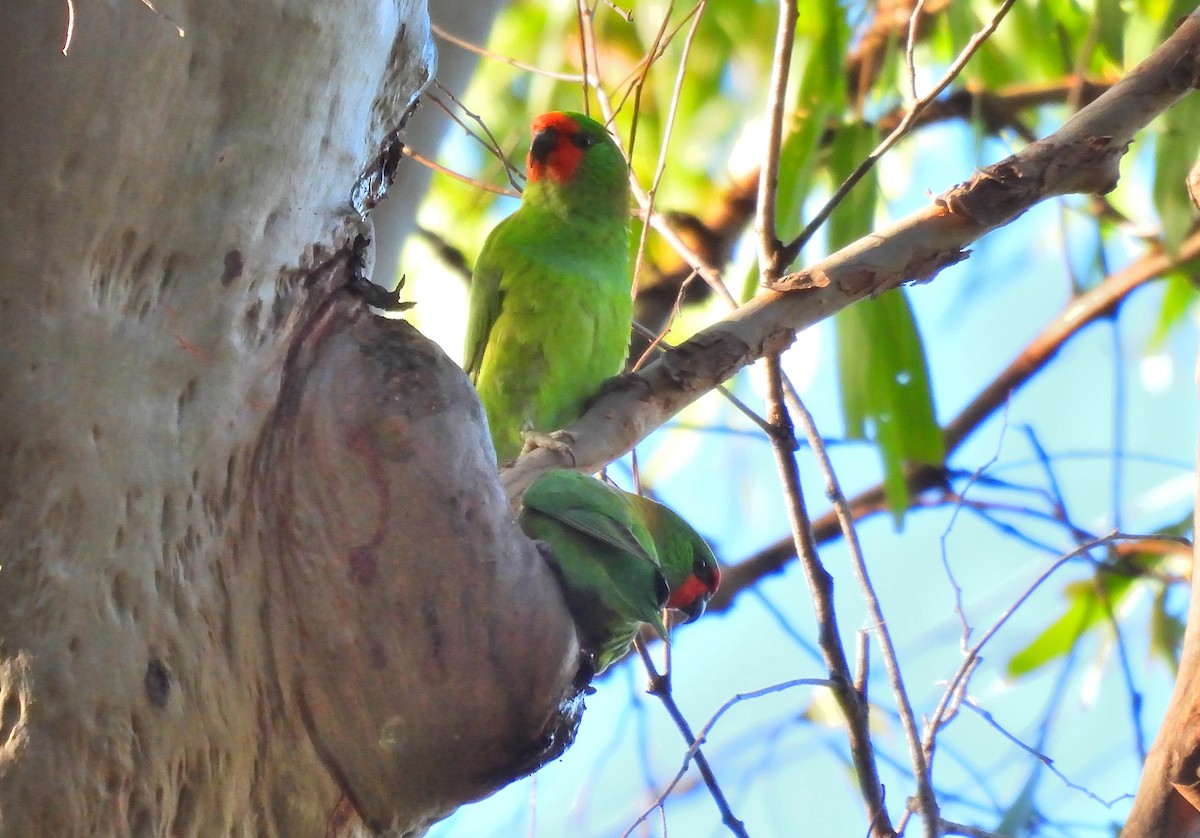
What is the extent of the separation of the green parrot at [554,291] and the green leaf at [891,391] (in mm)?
451

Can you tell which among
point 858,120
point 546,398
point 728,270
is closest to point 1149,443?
point 728,270

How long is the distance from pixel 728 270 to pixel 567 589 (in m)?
2.26

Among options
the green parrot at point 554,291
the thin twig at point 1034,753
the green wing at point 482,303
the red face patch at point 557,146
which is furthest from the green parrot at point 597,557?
the red face patch at point 557,146

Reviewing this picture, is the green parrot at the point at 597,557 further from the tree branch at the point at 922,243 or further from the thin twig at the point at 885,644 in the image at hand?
the thin twig at the point at 885,644

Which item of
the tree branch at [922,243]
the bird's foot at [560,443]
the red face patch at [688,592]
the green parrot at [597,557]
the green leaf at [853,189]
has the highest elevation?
the green leaf at [853,189]

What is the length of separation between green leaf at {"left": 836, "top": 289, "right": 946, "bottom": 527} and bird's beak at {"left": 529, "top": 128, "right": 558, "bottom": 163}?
31.0 inches

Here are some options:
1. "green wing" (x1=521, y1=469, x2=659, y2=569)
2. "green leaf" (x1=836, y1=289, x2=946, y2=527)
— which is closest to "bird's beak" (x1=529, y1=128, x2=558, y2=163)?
"green leaf" (x1=836, y1=289, x2=946, y2=527)

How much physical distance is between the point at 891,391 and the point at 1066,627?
1.18m

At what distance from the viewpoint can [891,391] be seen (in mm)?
2182

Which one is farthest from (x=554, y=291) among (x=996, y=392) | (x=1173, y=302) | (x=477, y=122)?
(x=1173, y=302)

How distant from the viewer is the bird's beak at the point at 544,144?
102 inches

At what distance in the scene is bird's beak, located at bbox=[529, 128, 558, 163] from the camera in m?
2.60

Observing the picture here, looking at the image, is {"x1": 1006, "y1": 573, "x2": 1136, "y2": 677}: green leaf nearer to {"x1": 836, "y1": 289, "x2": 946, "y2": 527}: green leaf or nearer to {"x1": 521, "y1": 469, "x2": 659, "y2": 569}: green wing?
{"x1": 836, "y1": 289, "x2": 946, "y2": 527}: green leaf

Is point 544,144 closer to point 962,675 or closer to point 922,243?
point 922,243
